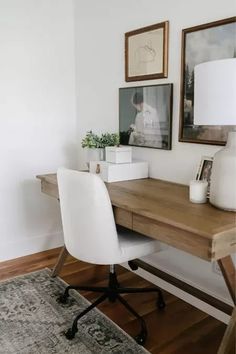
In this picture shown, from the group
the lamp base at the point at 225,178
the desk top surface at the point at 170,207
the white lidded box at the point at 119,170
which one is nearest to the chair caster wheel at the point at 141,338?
the desk top surface at the point at 170,207

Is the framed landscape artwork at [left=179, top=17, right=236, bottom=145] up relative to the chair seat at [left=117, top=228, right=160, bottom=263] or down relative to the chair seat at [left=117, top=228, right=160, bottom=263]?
up

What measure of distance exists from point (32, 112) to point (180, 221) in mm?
1812

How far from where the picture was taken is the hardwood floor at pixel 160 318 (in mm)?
1740

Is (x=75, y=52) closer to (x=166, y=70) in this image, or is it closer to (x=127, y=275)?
(x=166, y=70)

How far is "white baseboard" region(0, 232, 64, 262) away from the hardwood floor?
0.18 meters

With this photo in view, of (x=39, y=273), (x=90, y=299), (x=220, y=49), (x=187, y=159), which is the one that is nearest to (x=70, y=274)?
(x=39, y=273)

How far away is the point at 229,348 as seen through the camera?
4.51ft

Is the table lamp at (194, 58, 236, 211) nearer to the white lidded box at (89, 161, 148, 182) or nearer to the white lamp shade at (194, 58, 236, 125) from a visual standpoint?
Result: the white lamp shade at (194, 58, 236, 125)

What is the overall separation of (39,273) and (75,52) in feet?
6.10

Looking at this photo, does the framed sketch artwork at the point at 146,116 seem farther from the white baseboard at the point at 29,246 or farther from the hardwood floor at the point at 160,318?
the white baseboard at the point at 29,246

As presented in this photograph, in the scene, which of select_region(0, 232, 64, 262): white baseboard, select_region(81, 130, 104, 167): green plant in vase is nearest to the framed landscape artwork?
select_region(81, 130, 104, 167): green plant in vase

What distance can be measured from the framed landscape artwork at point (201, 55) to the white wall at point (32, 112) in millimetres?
1260

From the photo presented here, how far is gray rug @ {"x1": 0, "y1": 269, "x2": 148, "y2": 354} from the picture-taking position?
5.58 ft

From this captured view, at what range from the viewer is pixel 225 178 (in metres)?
1.44
